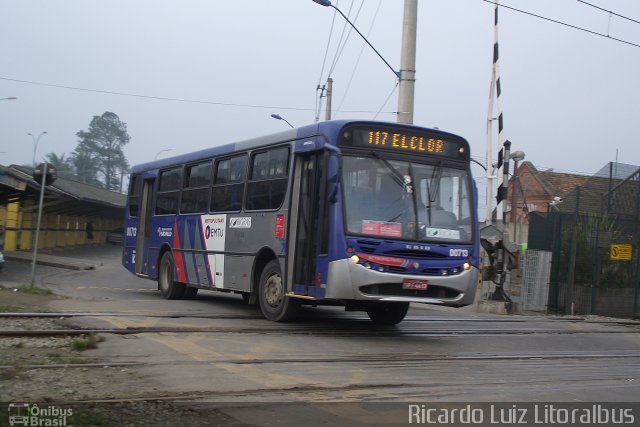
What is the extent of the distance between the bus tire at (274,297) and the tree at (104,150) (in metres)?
99.5

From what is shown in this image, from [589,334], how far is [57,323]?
9701mm

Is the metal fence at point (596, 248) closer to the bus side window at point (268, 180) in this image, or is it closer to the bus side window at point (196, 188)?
the bus side window at point (196, 188)

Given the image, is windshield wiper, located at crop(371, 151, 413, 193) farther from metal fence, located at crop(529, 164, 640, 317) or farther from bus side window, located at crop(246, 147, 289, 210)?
metal fence, located at crop(529, 164, 640, 317)

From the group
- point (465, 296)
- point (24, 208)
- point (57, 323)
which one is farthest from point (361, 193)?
point (24, 208)

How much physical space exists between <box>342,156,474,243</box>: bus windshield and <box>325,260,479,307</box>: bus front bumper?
560 millimetres

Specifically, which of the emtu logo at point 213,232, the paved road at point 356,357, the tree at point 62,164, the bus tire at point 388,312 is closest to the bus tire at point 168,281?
the paved road at point 356,357

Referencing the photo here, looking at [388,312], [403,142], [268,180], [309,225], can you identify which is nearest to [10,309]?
[268,180]

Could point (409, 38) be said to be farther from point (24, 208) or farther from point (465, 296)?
point (24, 208)

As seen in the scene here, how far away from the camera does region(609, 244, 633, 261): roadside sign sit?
20938 mm

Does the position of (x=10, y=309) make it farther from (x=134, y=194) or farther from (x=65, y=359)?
(x=134, y=194)

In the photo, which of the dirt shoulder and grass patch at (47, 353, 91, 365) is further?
grass patch at (47, 353, 91, 365)

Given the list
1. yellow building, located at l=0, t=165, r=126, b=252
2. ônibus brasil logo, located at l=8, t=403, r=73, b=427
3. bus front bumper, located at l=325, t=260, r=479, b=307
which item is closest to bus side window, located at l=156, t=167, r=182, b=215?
bus front bumper, located at l=325, t=260, r=479, b=307

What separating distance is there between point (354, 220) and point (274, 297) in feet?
8.19

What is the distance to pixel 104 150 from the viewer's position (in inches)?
4360
